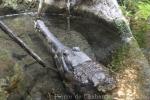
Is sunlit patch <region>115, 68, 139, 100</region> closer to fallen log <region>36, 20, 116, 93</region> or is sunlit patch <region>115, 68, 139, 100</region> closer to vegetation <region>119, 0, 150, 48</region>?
fallen log <region>36, 20, 116, 93</region>

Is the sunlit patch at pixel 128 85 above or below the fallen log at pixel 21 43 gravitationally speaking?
below

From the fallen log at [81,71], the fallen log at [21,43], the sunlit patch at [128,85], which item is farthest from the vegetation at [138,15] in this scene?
the fallen log at [21,43]

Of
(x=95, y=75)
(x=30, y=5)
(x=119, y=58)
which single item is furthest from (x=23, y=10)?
(x=95, y=75)

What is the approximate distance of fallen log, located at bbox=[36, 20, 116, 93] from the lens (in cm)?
516

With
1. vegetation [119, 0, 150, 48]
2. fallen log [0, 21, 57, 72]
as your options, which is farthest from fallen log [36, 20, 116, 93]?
vegetation [119, 0, 150, 48]

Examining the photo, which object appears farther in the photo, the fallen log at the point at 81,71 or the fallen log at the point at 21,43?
the fallen log at the point at 21,43

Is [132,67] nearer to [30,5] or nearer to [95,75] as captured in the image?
[95,75]

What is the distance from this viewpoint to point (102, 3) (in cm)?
769

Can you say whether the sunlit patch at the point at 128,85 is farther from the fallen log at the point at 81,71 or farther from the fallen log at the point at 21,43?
the fallen log at the point at 21,43

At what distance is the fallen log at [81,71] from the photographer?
16.9 feet

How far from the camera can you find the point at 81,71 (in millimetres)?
5383

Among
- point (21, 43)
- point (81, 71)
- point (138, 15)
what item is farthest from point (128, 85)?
point (138, 15)

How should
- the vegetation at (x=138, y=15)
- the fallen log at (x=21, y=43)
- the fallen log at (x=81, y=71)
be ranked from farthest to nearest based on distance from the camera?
the vegetation at (x=138, y=15)
the fallen log at (x=21, y=43)
the fallen log at (x=81, y=71)

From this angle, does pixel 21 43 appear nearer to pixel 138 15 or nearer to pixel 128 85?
pixel 128 85
